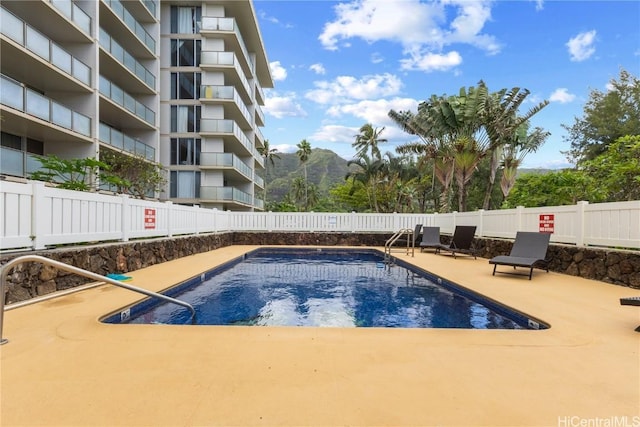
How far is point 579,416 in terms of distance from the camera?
1987mm

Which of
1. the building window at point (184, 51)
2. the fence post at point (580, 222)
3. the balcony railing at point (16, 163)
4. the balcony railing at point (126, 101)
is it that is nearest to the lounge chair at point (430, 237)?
the fence post at point (580, 222)

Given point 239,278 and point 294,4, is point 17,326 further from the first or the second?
point 294,4

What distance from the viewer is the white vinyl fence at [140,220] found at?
183 inches

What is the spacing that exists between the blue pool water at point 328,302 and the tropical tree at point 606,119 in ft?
81.9

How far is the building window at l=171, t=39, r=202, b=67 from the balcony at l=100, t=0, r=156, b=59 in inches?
71.9

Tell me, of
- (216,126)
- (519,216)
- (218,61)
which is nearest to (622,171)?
(519,216)

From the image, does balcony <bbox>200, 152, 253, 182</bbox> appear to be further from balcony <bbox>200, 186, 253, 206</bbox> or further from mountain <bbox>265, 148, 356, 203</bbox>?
mountain <bbox>265, 148, 356, 203</bbox>

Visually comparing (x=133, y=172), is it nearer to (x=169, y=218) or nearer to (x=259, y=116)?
(x=169, y=218)

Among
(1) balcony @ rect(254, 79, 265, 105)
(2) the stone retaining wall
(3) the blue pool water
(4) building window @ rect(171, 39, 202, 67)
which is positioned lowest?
(3) the blue pool water

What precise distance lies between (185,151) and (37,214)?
19318 millimetres

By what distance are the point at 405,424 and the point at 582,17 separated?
82.5 feet

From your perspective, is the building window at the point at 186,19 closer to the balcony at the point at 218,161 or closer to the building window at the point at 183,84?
the building window at the point at 183,84

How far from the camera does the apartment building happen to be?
12.6 meters

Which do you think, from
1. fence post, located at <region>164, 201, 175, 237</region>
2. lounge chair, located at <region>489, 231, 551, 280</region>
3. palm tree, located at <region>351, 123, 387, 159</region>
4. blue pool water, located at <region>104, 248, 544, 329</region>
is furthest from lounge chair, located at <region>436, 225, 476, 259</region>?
palm tree, located at <region>351, 123, 387, 159</region>
